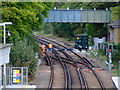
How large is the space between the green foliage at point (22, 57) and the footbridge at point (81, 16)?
845 inches

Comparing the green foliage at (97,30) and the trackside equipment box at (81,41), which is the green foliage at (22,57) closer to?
the trackside equipment box at (81,41)

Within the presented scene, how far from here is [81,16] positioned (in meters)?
41.0

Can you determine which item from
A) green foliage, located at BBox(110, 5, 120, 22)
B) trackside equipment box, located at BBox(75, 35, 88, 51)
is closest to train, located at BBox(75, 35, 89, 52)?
trackside equipment box, located at BBox(75, 35, 88, 51)

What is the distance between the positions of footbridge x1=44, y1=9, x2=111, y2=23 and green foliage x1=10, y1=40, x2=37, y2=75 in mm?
21459

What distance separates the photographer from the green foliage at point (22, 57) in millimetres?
19109

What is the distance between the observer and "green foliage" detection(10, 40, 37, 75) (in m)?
19.1

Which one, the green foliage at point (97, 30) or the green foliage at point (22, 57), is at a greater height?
the green foliage at point (97, 30)

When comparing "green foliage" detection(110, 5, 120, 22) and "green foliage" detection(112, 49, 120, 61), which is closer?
"green foliage" detection(112, 49, 120, 61)

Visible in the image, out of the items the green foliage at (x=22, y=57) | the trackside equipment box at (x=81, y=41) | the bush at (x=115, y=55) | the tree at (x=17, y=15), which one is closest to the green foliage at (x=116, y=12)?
the trackside equipment box at (x=81, y=41)

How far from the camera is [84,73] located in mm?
21719

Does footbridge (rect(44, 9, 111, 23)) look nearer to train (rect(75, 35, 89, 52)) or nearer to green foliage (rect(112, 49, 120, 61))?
train (rect(75, 35, 89, 52))

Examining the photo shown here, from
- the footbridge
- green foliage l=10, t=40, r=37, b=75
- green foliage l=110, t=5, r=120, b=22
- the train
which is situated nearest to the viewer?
green foliage l=10, t=40, r=37, b=75

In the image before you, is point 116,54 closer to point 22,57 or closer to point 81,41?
point 22,57

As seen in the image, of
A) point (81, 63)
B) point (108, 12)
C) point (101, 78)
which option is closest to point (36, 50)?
point (81, 63)
